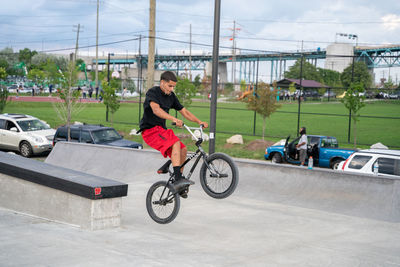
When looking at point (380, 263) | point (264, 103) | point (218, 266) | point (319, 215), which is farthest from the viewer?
point (264, 103)

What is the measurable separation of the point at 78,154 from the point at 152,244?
10021mm

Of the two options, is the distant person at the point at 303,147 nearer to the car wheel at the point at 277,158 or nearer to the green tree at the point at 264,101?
the car wheel at the point at 277,158

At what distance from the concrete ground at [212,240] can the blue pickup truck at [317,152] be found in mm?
9480

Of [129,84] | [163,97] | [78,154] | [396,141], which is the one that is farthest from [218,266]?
[129,84]

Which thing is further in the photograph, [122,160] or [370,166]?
[122,160]

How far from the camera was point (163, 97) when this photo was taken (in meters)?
6.71

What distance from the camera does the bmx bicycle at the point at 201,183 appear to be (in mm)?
6660

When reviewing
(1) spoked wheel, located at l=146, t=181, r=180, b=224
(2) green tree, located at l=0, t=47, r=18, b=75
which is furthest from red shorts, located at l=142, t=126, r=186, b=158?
(2) green tree, located at l=0, t=47, r=18, b=75

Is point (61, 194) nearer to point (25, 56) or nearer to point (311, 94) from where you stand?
point (311, 94)

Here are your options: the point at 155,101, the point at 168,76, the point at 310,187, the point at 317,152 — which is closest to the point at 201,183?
the point at 155,101

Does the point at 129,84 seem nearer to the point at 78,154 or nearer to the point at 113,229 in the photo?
the point at 78,154

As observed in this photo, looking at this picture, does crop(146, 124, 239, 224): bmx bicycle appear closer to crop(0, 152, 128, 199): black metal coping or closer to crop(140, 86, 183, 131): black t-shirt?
crop(140, 86, 183, 131): black t-shirt

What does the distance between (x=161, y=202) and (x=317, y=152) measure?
1291 cm

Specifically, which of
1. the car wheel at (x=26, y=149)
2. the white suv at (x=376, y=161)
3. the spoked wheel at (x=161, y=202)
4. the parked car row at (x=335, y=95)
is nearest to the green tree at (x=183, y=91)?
the parked car row at (x=335, y=95)
